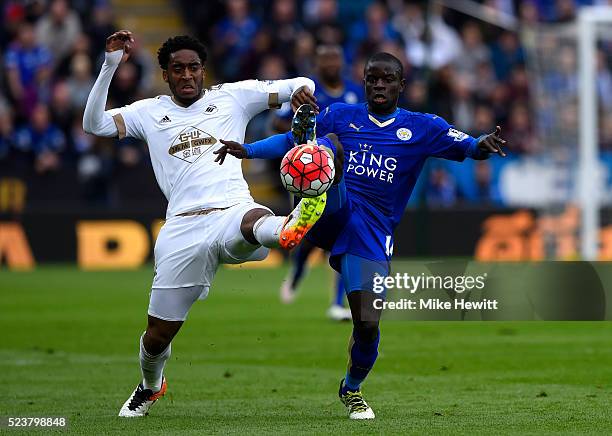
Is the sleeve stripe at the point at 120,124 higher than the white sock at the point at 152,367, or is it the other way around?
the sleeve stripe at the point at 120,124

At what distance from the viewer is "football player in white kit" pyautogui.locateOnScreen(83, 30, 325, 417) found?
8375 mm

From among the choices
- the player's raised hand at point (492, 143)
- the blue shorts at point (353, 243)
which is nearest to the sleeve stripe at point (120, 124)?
the blue shorts at point (353, 243)

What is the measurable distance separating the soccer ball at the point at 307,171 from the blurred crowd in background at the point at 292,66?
43.9 ft

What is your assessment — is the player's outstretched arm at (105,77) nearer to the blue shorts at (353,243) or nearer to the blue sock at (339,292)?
the blue shorts at (353,243)

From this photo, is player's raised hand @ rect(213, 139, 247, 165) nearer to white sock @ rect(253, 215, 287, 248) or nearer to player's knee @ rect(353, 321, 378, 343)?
white sock @ rect(253, 215, 287, 248)

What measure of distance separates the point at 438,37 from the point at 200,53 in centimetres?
1708

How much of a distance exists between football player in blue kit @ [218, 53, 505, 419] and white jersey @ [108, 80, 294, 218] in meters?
0.55

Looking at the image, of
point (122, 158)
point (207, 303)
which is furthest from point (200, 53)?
point (122, 158)

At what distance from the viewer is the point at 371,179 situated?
27.8 ft

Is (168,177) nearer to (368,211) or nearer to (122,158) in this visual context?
(368,211)

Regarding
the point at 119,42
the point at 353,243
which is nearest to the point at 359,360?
the point at 353,243

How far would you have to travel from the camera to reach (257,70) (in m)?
24.0

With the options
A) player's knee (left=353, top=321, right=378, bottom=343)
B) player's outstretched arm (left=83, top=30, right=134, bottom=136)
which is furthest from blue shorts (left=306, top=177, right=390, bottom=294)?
player's outstretched arm (left=83, top=30, right=134, bottom=136)

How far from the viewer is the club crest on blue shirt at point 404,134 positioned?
8492 mm
